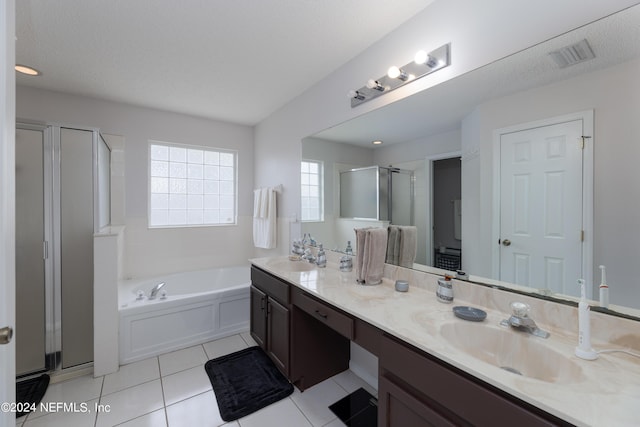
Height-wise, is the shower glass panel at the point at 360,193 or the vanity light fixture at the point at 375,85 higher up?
the vanity light fixture at the point at 375,85

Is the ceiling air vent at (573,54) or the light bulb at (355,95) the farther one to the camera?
the light bulb at (355,95)

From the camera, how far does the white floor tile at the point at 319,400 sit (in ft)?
5.40

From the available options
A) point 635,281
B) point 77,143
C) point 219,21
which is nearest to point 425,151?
point 635,281

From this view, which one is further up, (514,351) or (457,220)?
(457,220)

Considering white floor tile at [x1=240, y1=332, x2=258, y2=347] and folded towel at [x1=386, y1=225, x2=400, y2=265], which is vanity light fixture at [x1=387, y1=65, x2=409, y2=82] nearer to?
folded towel at [x1=386, y1=225, x2=400, y2=265]

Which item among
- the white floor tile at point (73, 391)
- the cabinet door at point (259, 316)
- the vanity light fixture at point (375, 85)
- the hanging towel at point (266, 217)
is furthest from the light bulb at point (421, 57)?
the white floor tile at point (73, 391)

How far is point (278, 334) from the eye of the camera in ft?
6.49

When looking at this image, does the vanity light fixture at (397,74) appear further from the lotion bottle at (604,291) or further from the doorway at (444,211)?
the lotion bottle at (604,291)

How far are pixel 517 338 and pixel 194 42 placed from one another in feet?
8.41

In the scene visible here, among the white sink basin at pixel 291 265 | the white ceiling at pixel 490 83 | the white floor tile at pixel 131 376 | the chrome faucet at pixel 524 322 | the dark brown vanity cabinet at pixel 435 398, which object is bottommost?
the white floor tile at pixel 131 376

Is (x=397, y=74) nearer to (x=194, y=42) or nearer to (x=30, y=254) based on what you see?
(x=194, y=42)

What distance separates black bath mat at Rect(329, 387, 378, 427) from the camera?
1.61 m

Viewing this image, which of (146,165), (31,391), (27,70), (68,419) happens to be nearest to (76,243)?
(31,391)

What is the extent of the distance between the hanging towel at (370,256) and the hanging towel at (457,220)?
442 mm
